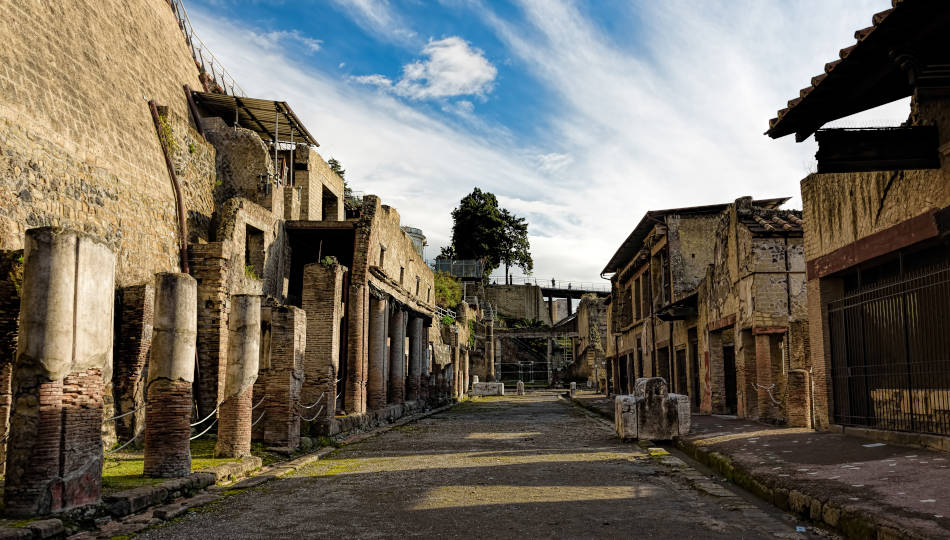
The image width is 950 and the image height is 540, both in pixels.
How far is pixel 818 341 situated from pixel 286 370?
805cm

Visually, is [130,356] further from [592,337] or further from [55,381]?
[592,337]

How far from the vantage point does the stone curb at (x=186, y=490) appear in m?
6.00

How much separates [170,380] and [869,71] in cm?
791

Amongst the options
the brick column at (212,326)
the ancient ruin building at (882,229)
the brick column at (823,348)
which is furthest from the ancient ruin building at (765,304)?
the brick column at (212,326)

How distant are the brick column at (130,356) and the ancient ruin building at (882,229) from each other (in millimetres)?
9347

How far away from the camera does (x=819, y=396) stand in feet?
37.8

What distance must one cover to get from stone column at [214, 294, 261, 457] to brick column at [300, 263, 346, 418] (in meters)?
4.00

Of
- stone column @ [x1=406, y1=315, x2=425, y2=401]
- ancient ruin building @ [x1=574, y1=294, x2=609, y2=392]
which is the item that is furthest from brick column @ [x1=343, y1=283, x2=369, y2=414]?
ancient ruin building @ [x1=574, y1=294, x2=609, y2=392]

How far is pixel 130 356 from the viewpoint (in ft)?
37.8

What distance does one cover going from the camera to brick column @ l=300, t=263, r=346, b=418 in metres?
13.7

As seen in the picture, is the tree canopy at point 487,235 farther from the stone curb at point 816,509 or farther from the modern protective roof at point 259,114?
the stone curb at point 816,509

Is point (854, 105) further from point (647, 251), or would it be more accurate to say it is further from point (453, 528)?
point (647, 251)

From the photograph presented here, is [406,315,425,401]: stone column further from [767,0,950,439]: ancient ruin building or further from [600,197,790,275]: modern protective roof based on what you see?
[767,0,950,439]: ancient ruin building

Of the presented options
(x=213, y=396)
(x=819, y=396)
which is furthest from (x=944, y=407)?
(x=213, y=396)
